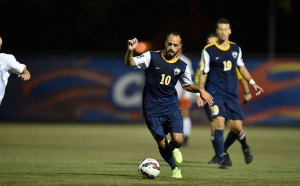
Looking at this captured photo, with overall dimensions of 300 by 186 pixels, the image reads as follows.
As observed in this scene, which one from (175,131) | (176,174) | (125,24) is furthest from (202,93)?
(125,24)

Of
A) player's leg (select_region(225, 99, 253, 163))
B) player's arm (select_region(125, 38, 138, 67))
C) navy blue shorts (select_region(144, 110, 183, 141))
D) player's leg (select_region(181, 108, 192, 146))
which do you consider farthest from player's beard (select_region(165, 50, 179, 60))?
player's leg (select_region(181, 108, 192, 146))

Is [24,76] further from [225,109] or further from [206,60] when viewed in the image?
[225,109]

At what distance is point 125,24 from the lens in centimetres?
3494

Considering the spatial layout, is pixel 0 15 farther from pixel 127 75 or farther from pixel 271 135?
pixel 271 135

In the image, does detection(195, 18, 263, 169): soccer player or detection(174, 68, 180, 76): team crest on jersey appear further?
detection(195, 18, 263, 169): soccer player

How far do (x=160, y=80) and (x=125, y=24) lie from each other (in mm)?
24856

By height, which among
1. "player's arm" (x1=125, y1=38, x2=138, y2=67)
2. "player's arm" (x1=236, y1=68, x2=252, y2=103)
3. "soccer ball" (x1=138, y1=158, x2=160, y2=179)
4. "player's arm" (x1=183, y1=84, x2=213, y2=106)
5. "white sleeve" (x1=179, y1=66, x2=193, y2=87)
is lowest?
"soccer ball" (x1=138, y1=158, x2=160, y2=179)

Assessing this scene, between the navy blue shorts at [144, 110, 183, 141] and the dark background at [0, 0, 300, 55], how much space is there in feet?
75.2

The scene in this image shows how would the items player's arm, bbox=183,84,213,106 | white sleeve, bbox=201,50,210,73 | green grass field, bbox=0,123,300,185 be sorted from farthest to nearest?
white sleeve, bbox=201,50,210,73 < player's arm, bbox=183,84,213,106 < green grass field, bbox=0,123,300,185

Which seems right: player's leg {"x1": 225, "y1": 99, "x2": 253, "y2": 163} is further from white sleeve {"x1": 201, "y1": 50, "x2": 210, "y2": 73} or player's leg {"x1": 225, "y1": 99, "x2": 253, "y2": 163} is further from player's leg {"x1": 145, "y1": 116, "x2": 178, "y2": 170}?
player's leg {"x1": 145, "y1": 116, "x2": 178, "y2": 170}

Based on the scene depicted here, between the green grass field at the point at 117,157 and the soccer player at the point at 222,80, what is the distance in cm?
78

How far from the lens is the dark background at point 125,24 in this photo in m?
33.1

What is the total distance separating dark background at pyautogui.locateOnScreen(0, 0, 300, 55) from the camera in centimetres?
3309

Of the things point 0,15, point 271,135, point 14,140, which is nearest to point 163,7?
point 0,15
